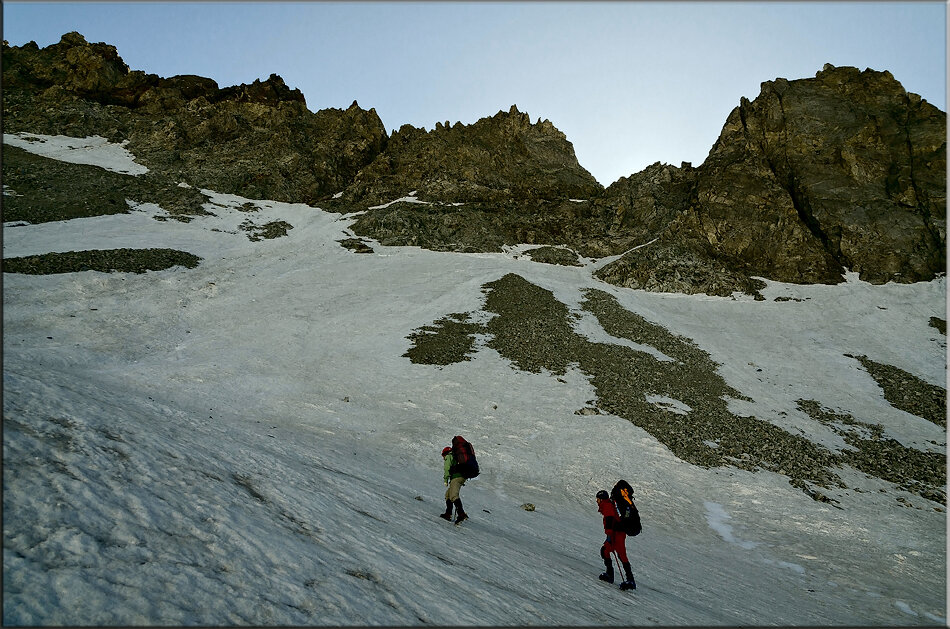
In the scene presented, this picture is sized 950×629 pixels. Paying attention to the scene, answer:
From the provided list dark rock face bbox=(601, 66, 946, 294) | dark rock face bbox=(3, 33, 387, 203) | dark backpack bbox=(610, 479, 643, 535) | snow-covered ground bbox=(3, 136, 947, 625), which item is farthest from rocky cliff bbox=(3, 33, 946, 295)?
dark backpack bbox=(610, 479, 643, 535)

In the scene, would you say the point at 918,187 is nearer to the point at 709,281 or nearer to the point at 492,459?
the point at 709,281

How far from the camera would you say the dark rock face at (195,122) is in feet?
262

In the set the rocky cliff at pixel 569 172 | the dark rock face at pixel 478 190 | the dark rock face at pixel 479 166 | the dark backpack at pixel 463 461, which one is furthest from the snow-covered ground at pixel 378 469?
the dark rock face at pixel 479 166

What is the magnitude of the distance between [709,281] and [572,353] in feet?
98.7

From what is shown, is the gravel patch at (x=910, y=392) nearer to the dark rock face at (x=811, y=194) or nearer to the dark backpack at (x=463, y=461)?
the dark rock face at (x=811, y=194)

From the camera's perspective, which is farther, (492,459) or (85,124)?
(85,124)

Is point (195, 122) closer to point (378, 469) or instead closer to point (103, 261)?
point (103, 261)

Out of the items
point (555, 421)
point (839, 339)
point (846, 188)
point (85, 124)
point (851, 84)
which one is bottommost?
point (555, 421)

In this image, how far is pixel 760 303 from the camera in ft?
169

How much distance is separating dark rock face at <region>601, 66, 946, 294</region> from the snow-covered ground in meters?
9.70

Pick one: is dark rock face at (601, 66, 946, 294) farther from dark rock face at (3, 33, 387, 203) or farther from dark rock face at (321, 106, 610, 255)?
dark rock face at (3, 33, 387, 203)

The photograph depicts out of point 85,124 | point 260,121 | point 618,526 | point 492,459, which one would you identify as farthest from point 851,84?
point 85,124

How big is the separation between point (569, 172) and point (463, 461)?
92.6 m

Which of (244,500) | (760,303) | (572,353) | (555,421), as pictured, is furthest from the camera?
(760,303)
